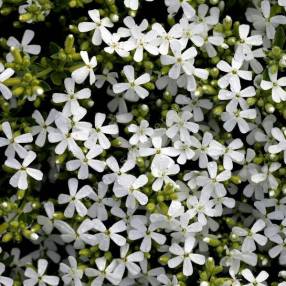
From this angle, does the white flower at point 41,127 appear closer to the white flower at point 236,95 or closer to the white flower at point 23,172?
the white flower at point 23,172

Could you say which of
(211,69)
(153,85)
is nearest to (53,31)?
(153,85)

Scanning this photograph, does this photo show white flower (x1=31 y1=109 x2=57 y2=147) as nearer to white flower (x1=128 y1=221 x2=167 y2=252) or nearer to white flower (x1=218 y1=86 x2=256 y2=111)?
white flower (x1=128 y1=221 x2=167 y2=252)

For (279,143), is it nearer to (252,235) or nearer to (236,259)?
(252,235)

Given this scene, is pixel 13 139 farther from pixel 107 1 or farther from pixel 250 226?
Answer: pixel 250 226

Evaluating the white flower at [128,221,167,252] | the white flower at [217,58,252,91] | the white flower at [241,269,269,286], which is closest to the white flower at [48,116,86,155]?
the white flower at [128,221,167,252]

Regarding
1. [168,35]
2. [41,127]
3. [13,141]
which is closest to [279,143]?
[168,35]

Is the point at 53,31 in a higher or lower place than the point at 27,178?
higher

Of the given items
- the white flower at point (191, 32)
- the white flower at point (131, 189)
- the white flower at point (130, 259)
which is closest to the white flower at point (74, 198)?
the white flower at point (131, 189)
